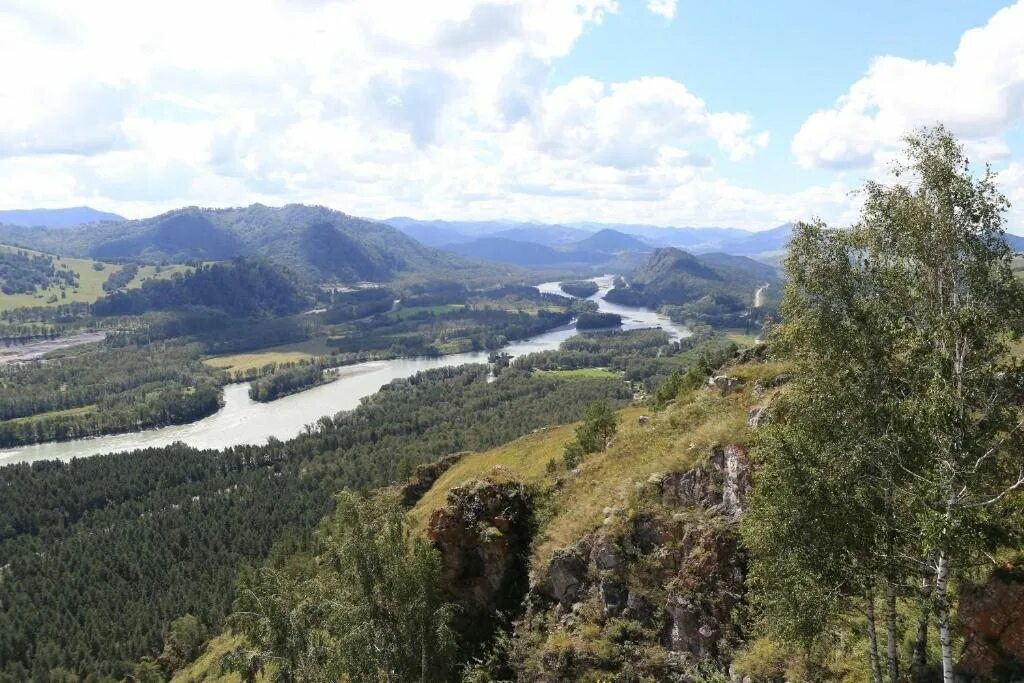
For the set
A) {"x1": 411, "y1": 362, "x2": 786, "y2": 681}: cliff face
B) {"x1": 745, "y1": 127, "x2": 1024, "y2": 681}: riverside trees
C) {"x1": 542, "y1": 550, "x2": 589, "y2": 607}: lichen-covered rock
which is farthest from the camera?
{"x1": 542, "y1": 550, "x2": 589, "y2": 607}: lichen-covered rock

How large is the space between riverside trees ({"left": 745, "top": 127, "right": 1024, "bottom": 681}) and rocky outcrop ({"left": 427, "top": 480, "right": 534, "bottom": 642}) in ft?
65.7

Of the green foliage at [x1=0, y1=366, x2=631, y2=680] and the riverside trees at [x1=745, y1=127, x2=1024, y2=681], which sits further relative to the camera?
the green foliage at [x1=0, y1=366, x2=631, y2=680]

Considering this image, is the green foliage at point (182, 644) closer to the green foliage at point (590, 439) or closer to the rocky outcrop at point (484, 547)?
the green foliage at point (590, 439)

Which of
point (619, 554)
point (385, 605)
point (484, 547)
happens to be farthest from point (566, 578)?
point (385, 605)

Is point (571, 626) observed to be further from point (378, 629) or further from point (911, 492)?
point (911, 492)

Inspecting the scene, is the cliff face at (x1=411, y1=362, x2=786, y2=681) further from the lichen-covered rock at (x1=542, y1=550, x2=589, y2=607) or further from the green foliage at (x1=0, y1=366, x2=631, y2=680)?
the green foliage at (x1=0, y1=366, x2=631, y2=680)

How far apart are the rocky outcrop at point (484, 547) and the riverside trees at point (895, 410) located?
789 inches

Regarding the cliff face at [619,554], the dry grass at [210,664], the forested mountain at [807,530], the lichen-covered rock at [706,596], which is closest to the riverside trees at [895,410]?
the forested mountain at [807,530]

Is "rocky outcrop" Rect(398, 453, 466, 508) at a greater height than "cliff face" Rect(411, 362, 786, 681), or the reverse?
"cliff face" Rect(411, 362, 786, 681)

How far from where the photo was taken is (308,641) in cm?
4303

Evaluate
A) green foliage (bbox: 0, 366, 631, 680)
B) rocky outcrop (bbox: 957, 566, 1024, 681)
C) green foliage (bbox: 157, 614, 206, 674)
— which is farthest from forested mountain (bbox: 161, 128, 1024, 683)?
green foliage (bbox: 157, 614, 206, 674)

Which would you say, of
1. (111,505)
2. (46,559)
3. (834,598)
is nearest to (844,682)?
(834,598)

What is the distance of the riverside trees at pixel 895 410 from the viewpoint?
17.0m

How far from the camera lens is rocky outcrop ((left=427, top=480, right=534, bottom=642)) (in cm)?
3791
